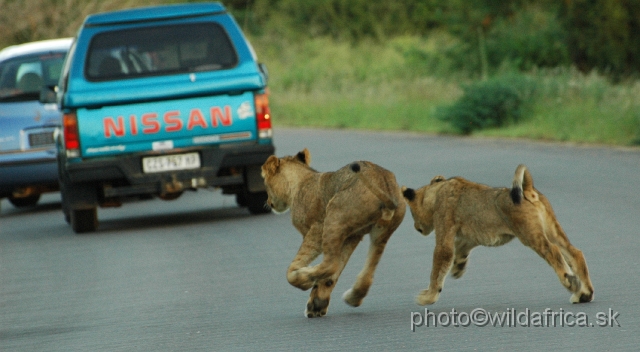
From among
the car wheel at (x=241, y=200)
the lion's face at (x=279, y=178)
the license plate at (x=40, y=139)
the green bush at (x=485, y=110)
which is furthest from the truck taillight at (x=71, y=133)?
the green bush at (x=485, y=110)

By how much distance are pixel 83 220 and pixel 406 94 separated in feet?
63.0

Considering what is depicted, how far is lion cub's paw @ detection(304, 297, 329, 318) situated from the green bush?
1565 centimetres

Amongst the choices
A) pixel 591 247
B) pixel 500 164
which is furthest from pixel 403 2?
pixel 591 247

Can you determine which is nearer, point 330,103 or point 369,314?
point 369,314

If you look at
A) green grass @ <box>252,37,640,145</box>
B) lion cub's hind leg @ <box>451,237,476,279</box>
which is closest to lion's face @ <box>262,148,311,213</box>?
lion cub's hind leg @ <box>451,237,476,279</box>

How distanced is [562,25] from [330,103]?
20.3 ft

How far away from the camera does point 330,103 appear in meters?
32.7

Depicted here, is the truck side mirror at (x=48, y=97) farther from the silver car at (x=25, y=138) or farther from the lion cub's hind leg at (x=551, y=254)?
the lion cub's hind leg at (x=551, y=254)

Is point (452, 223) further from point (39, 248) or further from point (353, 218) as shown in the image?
point (39, 248)

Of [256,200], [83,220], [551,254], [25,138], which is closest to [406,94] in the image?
[25,138]

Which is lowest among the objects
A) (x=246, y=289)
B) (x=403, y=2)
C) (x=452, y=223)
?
(x=403, y=2)

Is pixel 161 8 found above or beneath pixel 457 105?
above

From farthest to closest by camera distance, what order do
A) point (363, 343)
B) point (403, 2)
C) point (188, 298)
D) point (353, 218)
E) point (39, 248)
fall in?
point (403, 2) → point (39, 248) → point (188, 298) → point (353, 218) → point (363, 343)

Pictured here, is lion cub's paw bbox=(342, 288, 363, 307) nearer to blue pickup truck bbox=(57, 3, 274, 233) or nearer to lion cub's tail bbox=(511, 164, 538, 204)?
lion cub's tail bbox=(511, 164, 538, 204)
